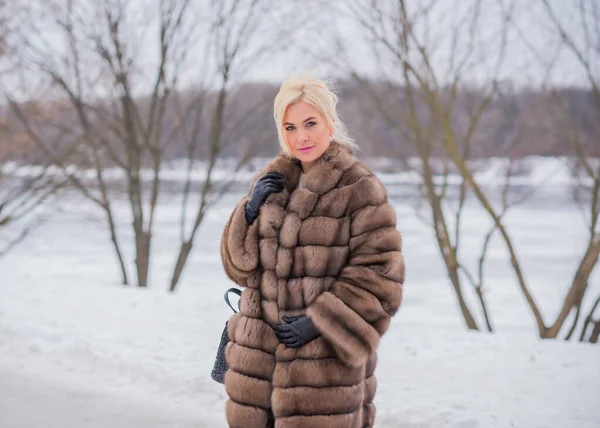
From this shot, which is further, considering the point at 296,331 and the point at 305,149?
the point at 305,149

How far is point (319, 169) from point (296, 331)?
1.94 ft

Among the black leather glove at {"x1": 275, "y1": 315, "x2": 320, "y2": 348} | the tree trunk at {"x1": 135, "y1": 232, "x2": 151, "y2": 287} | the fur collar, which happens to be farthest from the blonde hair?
the tree trunk at {"x1": 135, "y1": 232, "x2": 151, "y2": 287}

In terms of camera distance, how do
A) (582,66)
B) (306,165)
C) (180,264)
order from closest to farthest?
(306,165) → (582,66) → (180,264)

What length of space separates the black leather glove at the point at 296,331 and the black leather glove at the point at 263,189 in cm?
43

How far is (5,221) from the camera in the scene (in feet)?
26.6

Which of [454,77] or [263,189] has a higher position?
[454,77]

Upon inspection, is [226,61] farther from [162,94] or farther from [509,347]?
[509,347]

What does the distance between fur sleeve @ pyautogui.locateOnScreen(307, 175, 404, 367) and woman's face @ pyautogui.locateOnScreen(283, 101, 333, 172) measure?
0.28 metres

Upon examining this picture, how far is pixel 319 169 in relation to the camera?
7.61ft

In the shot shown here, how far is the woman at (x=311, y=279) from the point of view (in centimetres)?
Result: 218

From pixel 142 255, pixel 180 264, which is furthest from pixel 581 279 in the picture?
pixel 142 255

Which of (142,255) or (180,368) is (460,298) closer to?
(180,368)

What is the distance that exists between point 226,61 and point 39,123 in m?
2.74

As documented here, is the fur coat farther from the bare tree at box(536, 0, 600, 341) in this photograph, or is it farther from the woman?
the bare tree at box(536, 0, 600, 341)
